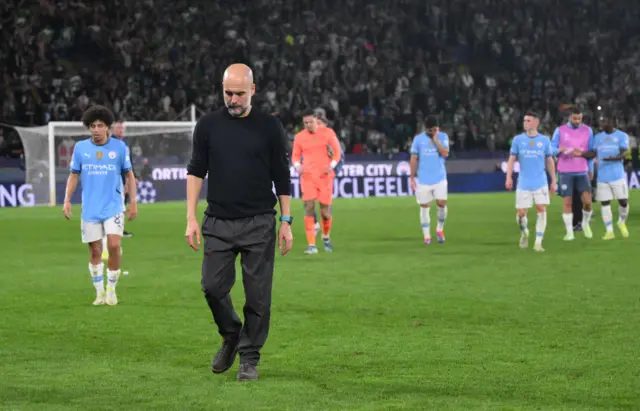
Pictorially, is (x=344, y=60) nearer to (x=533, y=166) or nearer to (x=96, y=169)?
(x=533, y=166)

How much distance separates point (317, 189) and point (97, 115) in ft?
25.2

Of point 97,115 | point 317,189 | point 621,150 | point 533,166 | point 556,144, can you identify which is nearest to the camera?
point 97,115

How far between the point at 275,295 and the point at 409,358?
468 centimetres

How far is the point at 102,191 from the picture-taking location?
12703 millimetres

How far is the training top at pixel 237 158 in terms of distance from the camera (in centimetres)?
805

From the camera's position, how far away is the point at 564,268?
16469mm

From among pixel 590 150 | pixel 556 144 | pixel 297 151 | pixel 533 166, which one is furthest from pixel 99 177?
pixel 590 150

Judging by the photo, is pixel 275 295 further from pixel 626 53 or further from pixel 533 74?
pixel 626 53

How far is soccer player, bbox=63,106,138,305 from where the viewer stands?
41.4 ft

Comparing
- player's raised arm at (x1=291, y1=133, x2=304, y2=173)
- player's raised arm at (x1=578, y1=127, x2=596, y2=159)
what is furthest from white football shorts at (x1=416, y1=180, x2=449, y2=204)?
player's raised arm at (x1=578, y1=127, x2=596, y2=159)

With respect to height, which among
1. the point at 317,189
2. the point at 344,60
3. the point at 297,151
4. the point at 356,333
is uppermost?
the point at 344,60

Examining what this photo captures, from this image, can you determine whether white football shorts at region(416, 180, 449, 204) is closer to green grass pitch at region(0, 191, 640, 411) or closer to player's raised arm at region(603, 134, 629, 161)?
green grass pitch at region(0, 191, 640, 411)

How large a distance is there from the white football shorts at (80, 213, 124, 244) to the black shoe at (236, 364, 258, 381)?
187 inches

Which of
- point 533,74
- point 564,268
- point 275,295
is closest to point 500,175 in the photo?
point 533,74
